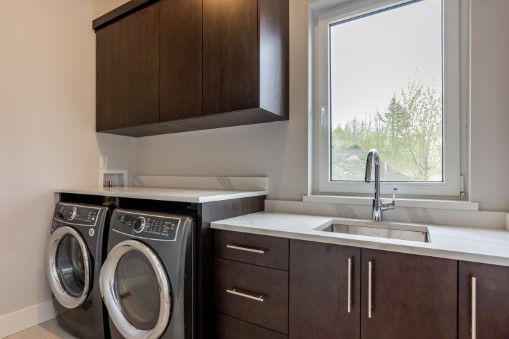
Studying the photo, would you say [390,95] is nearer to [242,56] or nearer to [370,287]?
[242,56]

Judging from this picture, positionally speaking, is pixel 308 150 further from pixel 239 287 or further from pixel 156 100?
pixel 156 100

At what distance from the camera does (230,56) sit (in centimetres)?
158

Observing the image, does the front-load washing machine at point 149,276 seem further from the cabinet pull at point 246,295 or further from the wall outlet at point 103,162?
the wall outlet at point 103,162

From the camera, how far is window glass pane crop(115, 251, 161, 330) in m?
1.42

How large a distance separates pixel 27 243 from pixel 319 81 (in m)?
2.33

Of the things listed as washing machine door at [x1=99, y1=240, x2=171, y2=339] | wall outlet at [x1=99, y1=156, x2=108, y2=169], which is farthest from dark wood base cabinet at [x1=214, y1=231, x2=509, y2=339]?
wall outlet at [x1=99, y1=156, x2=108, y2=169]

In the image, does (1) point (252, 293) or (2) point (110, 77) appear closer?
(1) point (252, 293)

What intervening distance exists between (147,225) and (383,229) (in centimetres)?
127

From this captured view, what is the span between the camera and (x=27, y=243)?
1914 mm

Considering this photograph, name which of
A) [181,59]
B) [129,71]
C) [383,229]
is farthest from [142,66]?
[383,229]

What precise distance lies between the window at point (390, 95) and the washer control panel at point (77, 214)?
144 centimetres

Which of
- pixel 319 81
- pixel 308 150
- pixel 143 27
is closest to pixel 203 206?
pixel 308 150

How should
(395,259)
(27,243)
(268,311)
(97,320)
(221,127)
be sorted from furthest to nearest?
(221,127) → (27,243) → (97,320) → (268,311) → (395,259)

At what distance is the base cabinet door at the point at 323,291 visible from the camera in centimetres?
109
